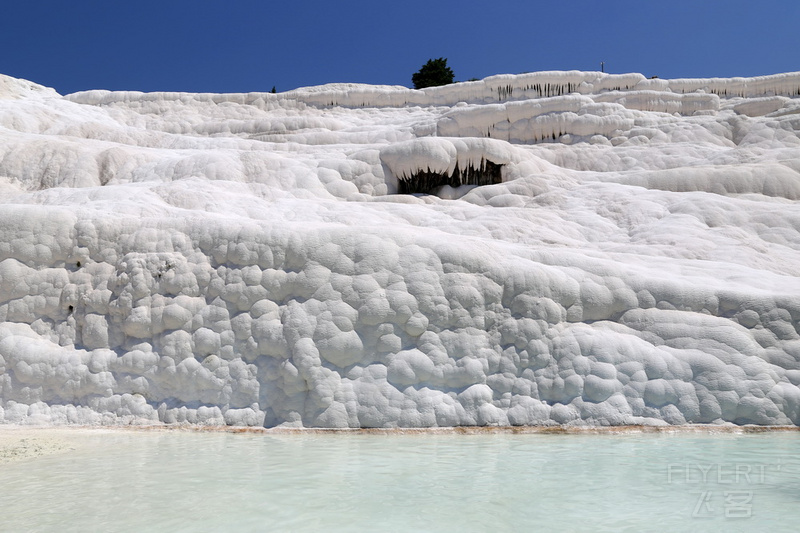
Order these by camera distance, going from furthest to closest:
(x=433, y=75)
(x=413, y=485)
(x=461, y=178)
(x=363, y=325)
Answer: (x=433, y=75) → (x=461, y=178) → (x=363, y=325) → (x=413, y=485)

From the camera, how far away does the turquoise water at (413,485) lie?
153 inches

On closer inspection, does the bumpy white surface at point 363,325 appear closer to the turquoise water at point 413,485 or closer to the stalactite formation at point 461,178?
the turquoise water at point 413,485

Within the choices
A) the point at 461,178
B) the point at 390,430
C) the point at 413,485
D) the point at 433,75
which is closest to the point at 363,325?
the point at 390,430

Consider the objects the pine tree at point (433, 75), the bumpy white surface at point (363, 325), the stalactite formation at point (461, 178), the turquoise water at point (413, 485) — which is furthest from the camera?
the pine tree at point (433, 75)

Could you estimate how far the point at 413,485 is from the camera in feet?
15.1

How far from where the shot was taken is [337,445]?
5980 mm

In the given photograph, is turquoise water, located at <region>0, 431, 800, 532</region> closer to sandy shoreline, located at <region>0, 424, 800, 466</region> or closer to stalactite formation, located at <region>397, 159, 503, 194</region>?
sandy shoreline, located at <region>0, 424, 800, 466</region>

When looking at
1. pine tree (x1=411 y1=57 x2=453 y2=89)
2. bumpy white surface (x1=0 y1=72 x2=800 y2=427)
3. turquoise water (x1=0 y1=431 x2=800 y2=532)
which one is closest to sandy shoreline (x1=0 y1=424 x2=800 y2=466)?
bumpy white surface (x1=0 y1=72 x2=800 y2=427)

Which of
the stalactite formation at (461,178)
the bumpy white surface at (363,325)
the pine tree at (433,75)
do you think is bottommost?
the bumpy white surface at (363,325)

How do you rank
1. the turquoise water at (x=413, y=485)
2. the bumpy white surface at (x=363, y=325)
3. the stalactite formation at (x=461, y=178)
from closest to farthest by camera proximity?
the turquoise water at (x=413, y=485) → the bumpy white surface at (x=363, y=325) → the stalactite formation at (x=461, y=178)

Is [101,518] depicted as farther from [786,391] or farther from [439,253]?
[786,391]

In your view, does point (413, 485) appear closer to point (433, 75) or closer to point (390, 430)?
point (390, 430)

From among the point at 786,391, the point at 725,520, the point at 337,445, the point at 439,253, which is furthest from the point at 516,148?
the point at 725,520

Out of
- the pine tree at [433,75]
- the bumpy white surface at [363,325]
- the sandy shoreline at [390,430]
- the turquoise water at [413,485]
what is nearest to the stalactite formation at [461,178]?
the bumpy white surface at [363,325]
